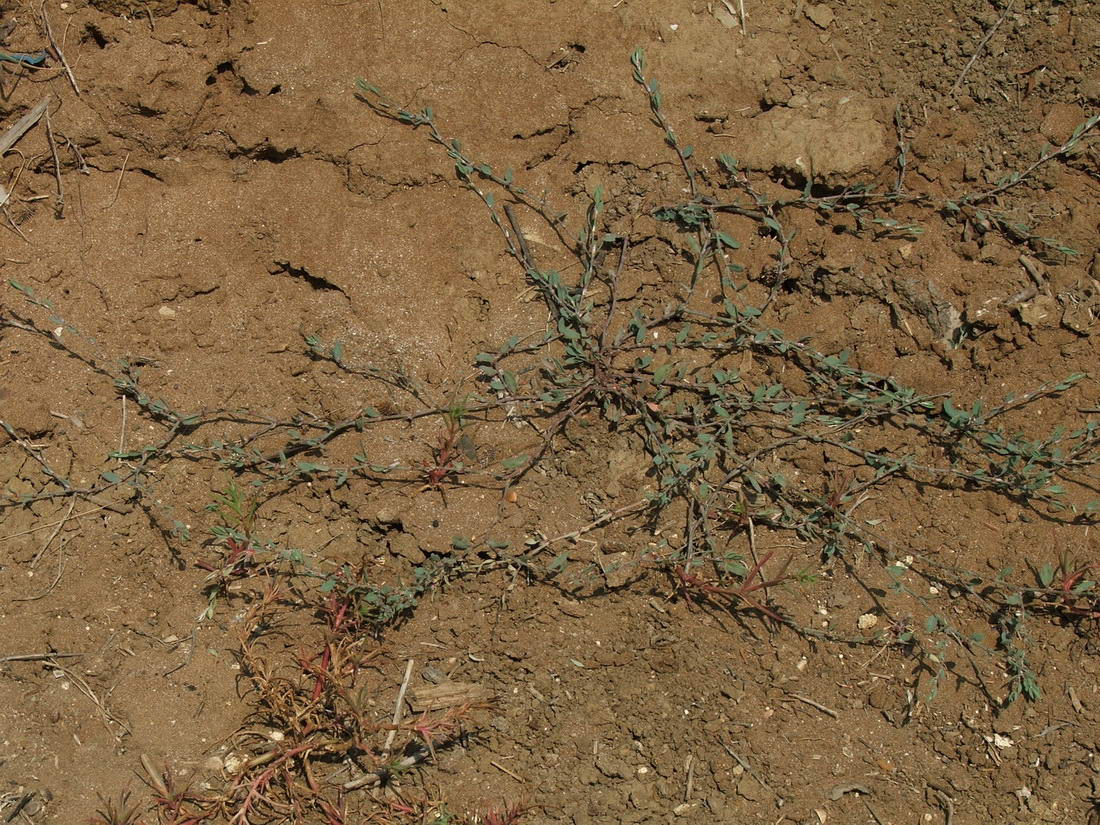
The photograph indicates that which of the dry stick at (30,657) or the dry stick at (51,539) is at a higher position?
the dry stick at (51,539)

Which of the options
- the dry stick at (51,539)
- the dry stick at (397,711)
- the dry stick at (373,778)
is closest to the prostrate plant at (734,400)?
the dry stick at (397,711)

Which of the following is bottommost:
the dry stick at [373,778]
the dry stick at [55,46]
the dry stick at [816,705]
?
the dry stick at [373,778]

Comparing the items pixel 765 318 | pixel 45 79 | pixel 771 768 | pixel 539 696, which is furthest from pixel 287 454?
pixel 771 768

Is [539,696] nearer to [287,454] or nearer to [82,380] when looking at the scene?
[287,454]

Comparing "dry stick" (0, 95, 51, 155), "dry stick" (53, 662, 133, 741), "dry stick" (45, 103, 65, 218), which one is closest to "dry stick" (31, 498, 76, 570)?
"dry stick" (53, 662, 133, 741)

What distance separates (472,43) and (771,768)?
2.68 meters

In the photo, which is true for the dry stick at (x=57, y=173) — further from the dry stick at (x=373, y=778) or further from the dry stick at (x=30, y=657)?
the dry stick at (x=373, y=778)

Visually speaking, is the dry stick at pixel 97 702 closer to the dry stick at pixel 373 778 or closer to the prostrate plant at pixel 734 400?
the dry stick at pixel 373 778

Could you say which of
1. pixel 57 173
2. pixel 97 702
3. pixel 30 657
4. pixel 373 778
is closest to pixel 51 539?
pixel 30 657

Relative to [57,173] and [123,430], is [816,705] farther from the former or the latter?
[57,173]

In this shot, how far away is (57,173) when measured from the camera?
337 centimetres

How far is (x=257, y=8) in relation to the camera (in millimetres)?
3330

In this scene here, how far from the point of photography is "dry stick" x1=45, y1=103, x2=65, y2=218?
3.35 m

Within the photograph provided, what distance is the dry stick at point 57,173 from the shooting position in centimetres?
335
